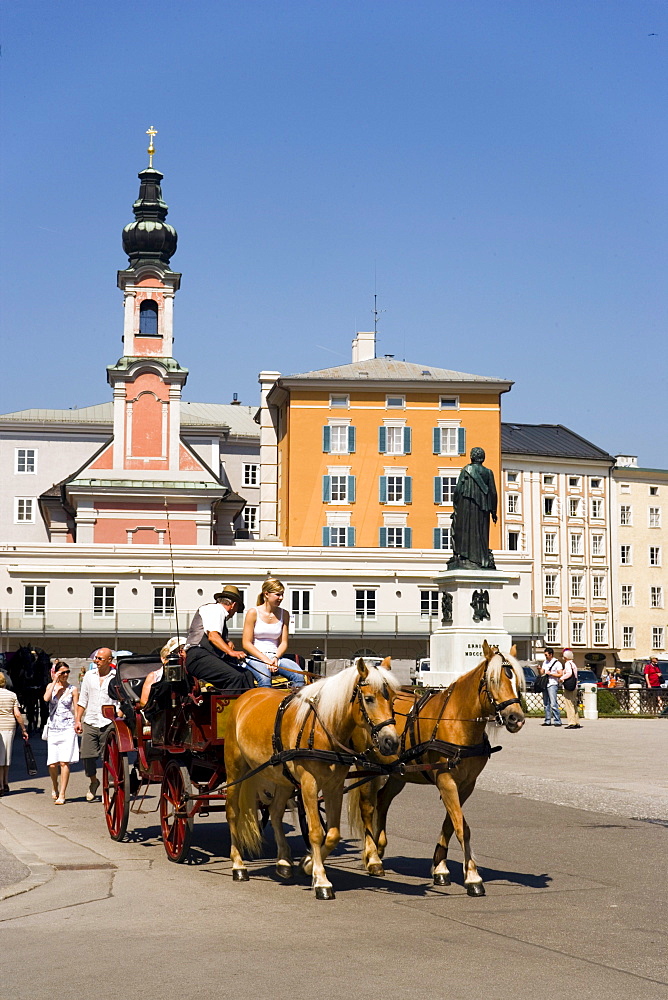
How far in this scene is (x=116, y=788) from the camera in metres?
13.3

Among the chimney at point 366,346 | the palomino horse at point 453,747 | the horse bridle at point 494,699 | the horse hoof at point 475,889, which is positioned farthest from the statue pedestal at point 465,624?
the chimney at point 366,346

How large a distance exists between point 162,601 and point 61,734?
44833 mm

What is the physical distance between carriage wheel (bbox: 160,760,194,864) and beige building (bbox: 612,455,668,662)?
276 feet

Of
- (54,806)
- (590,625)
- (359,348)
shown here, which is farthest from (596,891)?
(590,625)

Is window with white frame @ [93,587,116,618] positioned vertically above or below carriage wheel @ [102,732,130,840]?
above

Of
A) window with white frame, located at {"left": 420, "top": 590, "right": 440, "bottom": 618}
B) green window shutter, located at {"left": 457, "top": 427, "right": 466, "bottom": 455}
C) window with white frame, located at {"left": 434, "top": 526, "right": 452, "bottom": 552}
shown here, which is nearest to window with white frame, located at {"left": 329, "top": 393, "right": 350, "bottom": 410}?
green window shutter, located at {"left": 457, "top": 427, "right": 466, "bottom": 455}

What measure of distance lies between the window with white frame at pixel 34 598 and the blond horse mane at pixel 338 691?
52.7 m

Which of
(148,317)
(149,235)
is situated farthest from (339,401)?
(149,235)

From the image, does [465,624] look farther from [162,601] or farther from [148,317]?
[148,317]

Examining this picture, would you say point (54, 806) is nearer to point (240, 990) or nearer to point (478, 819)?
point (478, 819)

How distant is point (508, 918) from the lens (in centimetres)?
871

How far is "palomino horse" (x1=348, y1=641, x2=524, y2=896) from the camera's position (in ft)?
32.3

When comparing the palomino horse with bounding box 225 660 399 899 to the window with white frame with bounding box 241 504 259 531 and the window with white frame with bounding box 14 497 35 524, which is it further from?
the window with white frame with bounding box 241 504 259 531

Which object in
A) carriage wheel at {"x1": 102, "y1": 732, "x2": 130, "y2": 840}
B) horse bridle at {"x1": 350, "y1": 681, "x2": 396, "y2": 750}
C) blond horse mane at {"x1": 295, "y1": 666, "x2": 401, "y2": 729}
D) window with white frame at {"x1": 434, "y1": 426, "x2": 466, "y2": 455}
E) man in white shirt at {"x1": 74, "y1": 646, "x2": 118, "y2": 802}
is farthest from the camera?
window with white frame at {"x1": 434, "y1": 426, "x2": 466, "y2": 455}
